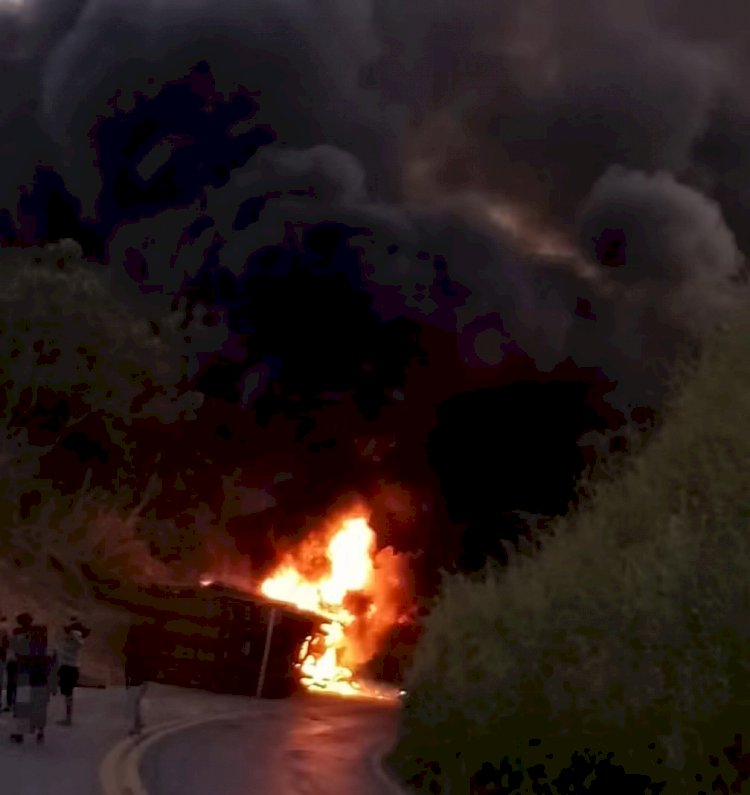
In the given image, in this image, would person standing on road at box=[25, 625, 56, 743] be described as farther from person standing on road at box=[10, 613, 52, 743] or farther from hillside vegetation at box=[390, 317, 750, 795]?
hillside vegetation at box=[390, 317, 750, 795]

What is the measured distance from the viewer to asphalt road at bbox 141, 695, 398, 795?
15203 millimetres

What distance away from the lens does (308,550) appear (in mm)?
53438

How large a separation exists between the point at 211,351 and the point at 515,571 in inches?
1484

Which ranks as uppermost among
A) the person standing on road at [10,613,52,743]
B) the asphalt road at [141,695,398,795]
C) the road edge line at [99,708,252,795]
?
the person standing on road at [10,613,52,743]

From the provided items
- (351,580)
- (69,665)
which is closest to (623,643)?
(69,665)

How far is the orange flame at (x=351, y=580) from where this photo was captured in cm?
5166

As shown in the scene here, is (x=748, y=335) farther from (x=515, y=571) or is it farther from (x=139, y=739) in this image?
(x=139, y=739)

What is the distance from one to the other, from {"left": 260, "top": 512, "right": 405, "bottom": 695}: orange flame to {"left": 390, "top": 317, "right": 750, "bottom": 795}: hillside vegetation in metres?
31.6

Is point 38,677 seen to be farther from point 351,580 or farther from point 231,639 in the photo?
point 351,580

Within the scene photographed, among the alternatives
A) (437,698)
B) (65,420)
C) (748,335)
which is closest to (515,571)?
(437,698)

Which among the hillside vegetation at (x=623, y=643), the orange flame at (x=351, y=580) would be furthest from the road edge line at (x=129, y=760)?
the orange flame at (x=351, y=580)

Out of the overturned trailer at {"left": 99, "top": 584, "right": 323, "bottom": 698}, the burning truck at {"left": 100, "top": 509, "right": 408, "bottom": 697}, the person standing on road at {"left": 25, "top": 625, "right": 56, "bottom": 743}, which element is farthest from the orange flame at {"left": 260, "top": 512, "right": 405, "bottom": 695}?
the person standing on road at {"left": 25, "top": 625, "right": 56, "bottom": 743}

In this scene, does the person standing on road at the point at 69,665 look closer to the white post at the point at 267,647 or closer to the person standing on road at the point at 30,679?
the person standing on road at the point at 30,679

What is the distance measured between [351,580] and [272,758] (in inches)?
1338
